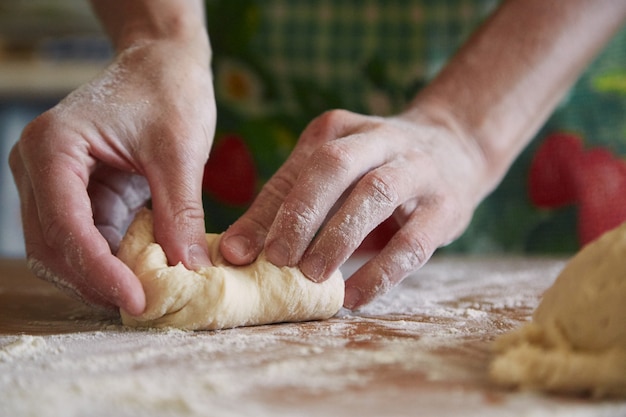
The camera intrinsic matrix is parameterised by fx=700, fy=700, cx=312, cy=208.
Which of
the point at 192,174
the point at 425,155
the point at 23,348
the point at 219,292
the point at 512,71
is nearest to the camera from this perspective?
the point at 23,348

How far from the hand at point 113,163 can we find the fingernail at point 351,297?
0.83ft

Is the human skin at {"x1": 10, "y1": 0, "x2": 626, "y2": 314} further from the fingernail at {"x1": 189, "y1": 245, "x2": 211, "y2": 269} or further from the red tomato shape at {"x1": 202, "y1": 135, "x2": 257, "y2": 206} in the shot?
the red tomato shape at {"x1": 202, "y1": 135, "x2": 257, "y2": 206}

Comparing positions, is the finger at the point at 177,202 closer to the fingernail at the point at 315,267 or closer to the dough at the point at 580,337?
the fingernail at the point at 315,267

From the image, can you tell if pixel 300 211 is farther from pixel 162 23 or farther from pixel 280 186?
pixel 162 23

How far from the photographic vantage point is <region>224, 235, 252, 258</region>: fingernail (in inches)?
46.1

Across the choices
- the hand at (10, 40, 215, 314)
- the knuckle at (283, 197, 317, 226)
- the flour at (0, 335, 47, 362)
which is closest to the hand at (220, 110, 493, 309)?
the knuckle at (283, 197, 317, 226)

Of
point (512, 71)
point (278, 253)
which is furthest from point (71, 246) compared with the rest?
point (512, 71)

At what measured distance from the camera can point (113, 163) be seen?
1257 millimetres

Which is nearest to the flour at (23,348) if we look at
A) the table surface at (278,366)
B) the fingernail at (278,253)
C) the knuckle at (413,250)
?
the table surface at (278,366)

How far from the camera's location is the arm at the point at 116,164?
3.62 ft

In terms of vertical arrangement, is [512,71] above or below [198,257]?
above

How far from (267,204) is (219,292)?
0.68ft

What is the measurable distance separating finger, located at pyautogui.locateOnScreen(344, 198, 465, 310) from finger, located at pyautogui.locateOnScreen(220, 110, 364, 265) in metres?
0.18

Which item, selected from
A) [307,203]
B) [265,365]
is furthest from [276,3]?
[265,365]
